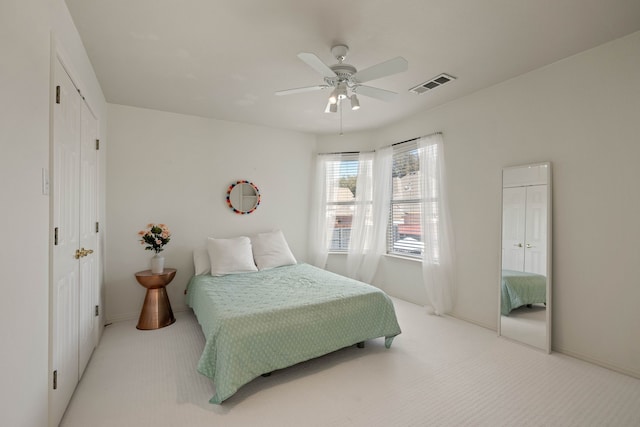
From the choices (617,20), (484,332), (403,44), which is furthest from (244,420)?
(617,20)

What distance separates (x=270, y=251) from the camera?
392cm

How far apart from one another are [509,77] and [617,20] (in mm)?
864

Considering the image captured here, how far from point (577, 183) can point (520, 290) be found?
1102 mm

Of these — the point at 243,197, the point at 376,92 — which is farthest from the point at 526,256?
the point at 243,197

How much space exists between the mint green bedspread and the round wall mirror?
1265mm

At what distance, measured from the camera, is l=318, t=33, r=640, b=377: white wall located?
2.23 metres

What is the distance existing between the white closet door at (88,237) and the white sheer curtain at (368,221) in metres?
3.20

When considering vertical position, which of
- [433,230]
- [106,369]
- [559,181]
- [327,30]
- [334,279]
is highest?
[327,30]

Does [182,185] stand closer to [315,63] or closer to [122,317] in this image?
[122,317]

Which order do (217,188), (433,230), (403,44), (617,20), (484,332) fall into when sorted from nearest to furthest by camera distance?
(617,20) < (403,44) < (484,332) < (433,230) < (217,188)

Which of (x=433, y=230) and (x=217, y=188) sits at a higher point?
(x=217, y=188)

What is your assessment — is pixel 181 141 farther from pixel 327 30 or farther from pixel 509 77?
pixel 509 77

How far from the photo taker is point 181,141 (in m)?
3.79

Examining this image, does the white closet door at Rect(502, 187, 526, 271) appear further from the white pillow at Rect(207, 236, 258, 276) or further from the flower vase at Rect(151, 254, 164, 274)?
the flower vase at Rect(151, 254, 164, 274)
